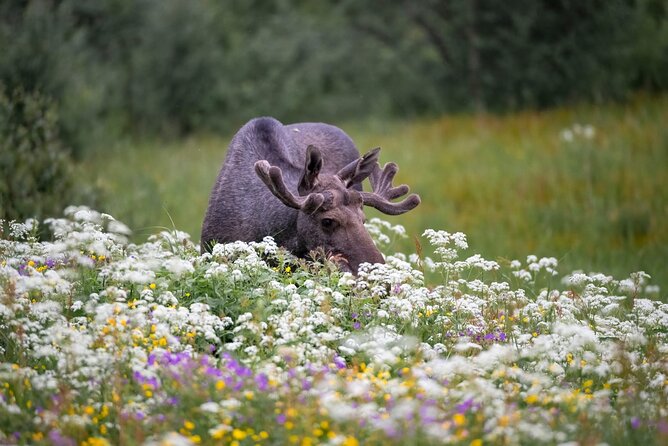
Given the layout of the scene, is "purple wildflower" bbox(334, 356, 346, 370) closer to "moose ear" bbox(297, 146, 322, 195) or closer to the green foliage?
"moose ear" bbox(297, 146, 322, 195)

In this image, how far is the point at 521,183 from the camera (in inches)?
548

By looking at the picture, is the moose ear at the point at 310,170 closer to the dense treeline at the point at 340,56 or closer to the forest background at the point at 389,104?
the forest background at the point at 389,104

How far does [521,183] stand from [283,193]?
26.8 feet

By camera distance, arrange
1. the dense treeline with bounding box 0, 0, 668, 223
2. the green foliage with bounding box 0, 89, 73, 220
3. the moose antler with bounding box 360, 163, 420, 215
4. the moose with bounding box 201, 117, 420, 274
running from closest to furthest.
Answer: the moose with bounding box 201, 117, 420, 274 < the moose antler with bounding box 360, 163, 420, 215 < the green foliage with bounding box 0, 89, 73, 220 < the dense treeline with bounding box 0, 0, 668, 223

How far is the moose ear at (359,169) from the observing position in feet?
22.4

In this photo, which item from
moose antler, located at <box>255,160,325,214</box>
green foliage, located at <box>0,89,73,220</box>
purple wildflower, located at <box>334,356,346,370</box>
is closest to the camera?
purple wildflower, located at <box>334,356,346,370</box>

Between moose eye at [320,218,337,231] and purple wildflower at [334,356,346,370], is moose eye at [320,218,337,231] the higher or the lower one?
the higher one

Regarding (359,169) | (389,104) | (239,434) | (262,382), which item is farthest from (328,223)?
(389,104)

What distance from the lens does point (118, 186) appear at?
14.9 meters

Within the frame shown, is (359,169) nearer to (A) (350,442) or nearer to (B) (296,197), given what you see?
(B) (296,197)

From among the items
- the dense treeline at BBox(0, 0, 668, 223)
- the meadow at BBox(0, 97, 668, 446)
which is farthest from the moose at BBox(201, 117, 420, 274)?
the dense treeline at BBox(0, 0, 668, 223)

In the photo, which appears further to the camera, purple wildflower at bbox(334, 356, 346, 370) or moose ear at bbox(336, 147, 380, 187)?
moose ear at bbox(336, 147, 380, 187)

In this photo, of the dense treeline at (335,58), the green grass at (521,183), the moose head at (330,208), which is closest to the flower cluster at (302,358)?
the moose head at (330,208)

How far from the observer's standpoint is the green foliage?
998 cm
